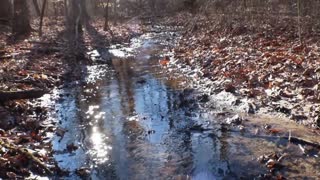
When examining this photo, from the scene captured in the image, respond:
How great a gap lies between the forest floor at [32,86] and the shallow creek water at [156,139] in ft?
1.24

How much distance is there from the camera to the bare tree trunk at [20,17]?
17625 millimetres

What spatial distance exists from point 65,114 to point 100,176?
3.32 m

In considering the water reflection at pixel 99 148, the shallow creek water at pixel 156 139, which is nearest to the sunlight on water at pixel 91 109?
the shallow creek water at pixel 156 139

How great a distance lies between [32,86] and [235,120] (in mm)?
5501

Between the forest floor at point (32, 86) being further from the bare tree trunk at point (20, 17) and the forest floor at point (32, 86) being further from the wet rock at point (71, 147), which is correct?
the bare tree trunk at point (20, 17)

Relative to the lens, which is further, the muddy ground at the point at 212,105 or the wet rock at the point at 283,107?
the wet rock at the point at 283,107

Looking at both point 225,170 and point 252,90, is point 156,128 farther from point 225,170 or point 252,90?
point 252,90

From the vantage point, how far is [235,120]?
7879 mm

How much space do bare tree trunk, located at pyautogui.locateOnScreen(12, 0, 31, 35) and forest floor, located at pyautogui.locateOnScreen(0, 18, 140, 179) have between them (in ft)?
1.49

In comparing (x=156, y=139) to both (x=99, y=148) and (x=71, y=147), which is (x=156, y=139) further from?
(x=71, y=147)

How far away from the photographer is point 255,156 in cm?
636

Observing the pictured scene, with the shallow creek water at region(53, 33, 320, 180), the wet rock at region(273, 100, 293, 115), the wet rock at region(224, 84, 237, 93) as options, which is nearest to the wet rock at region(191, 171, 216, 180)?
the shallow creek water at region(53, 33, 320, 180)

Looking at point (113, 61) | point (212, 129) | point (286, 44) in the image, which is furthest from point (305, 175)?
point (113, 61)

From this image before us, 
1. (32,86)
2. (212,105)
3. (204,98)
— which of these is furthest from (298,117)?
(32,86)
